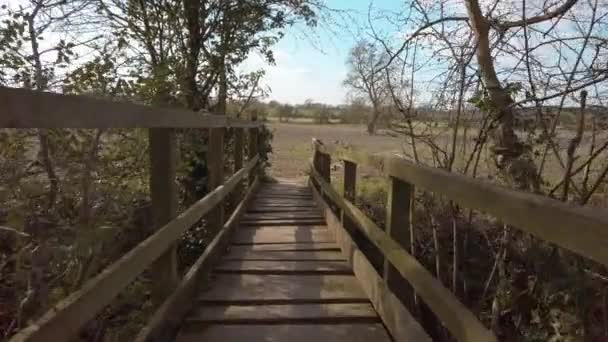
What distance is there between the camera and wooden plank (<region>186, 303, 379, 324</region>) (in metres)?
3.02

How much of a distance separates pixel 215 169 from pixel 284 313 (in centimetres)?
183

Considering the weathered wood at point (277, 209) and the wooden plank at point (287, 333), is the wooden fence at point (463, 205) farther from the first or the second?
the weathered wood at point (277, 209)

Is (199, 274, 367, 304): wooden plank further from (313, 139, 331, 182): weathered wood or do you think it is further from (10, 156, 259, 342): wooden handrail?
(313, 139, 331, 182): weathered wood

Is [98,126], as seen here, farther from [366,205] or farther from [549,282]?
[366,205]

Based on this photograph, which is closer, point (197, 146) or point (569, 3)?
point (569, 3)

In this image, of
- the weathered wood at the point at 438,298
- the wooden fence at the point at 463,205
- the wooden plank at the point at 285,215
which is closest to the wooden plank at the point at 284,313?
the wooden fence at the point at 463,205

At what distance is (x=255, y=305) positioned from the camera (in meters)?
3.27

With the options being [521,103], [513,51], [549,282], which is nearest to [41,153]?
[521,103]

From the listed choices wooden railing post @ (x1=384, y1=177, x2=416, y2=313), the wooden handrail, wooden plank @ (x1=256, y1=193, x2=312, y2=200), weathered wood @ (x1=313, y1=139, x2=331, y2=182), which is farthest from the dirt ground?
the wooden handrail

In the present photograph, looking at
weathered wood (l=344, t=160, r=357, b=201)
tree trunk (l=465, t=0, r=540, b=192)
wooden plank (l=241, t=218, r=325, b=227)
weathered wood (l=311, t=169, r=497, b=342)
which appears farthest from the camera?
wooden plank (l=241, t=218, r=325, b=227)

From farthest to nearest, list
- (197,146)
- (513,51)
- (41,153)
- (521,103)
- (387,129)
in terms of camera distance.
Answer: (197,146) < (387,129) < (513,51) < (521,103) < (41,153)

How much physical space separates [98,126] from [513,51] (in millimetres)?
3666

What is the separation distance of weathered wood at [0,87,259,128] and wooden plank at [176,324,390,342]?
3.84 feet

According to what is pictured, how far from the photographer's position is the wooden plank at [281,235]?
5.26 meters
